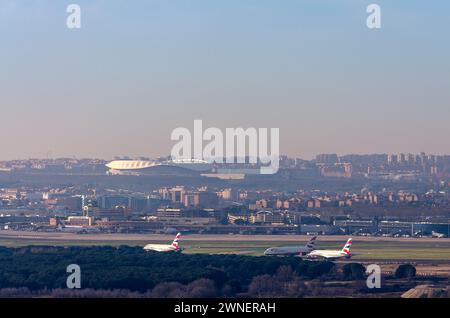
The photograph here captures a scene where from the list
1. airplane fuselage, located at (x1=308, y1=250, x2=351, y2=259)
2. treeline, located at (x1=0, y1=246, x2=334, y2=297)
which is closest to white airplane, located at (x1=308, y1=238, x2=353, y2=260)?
airplane fuselage, located at (x1=308, y1=250, x2=351, y2=259)

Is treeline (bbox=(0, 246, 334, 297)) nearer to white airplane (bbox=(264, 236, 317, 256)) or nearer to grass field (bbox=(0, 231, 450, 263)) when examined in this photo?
white airplane (bbox=(264, 236, 317, 256))

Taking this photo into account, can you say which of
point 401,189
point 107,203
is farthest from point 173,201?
point 401,189

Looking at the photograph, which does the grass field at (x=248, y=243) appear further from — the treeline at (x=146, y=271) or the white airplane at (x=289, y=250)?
the treeline at (x=146, y=271)

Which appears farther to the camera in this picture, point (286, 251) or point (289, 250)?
point (289, 250)

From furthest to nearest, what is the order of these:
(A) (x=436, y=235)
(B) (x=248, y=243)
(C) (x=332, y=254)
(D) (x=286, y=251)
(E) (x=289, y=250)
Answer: (A) (x=436, y=235)
(B) (x=248, y=243)
(E) (x=289, y=250)
(D) (x=286, y=251)
(C) (x=332, y=254)

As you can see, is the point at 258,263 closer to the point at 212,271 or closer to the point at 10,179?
the point at 212,271

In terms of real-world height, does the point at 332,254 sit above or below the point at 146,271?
below

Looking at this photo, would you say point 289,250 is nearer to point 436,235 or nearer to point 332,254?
point 332,254

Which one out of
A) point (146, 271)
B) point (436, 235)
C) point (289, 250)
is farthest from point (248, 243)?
point (146, 271)
